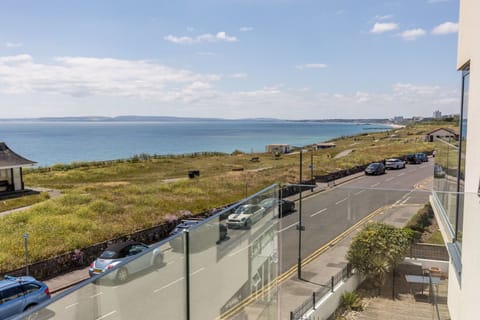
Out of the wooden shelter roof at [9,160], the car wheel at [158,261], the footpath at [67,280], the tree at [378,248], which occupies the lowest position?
the footpath at [67,280]

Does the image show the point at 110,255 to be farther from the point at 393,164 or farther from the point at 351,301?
the point at 393,164

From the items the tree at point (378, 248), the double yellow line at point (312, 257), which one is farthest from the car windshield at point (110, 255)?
the tree at point (378, 248)

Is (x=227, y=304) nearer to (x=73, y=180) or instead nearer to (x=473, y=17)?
(x=473, y=17)

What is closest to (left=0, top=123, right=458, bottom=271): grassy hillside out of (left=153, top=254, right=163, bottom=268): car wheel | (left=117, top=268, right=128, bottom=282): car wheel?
(left=153, top=254, right=163, bottom=268): car wheel

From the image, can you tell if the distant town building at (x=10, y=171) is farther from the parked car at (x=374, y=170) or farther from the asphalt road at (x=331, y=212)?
the parked car at (x=374, y=170)

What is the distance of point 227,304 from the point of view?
3.76 metres

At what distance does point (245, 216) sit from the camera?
4.24m

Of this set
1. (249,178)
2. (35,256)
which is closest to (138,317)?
(35,256)

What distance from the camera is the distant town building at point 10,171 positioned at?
28.8 metres

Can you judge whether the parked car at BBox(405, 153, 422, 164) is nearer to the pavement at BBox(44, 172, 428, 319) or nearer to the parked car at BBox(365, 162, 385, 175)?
the parked car at BBox(365, 162, 385, 175)

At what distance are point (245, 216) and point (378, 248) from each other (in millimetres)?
8674

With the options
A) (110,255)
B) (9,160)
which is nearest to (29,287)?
(110,255)

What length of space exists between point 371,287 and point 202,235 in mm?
9725

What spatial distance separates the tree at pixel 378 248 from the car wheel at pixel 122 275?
994 centimetres
